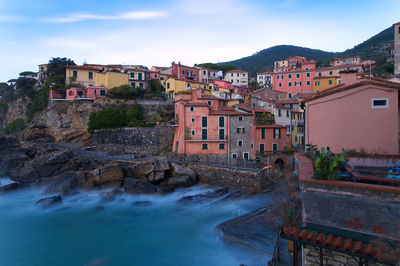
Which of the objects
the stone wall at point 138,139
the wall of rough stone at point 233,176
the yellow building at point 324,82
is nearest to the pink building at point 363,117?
the wall of rough stone at point 233,176

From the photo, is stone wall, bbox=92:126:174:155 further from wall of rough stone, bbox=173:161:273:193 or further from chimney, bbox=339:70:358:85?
chimney, bbox=339:70:358:85

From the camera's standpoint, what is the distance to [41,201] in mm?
20266

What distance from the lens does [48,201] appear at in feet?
66.1

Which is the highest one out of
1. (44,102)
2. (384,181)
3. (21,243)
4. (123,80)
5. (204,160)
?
(123,80)

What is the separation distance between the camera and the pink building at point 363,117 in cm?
907

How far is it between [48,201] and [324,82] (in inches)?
1610

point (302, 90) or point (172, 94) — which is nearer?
point (172, 94)

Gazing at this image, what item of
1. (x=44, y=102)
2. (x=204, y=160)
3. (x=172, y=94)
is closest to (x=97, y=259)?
(x=204, y=160)

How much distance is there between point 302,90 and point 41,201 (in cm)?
4009

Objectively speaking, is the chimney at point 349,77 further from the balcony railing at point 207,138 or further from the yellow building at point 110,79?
the yellow building at point 110,79

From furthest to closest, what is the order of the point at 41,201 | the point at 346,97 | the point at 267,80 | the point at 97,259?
the point at 267,80 < the point at 41,201 < the point at 97,259 < the point at 346,97

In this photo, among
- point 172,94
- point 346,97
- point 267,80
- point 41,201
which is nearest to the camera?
point 346,97

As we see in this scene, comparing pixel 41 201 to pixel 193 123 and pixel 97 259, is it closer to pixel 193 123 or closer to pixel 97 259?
pixel 97 259

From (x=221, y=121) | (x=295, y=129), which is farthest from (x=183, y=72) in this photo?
(x=295, y=129)
